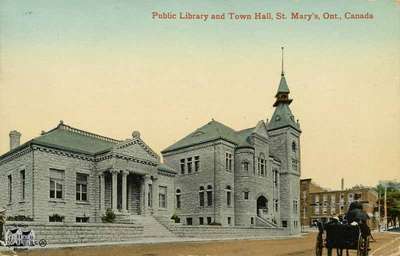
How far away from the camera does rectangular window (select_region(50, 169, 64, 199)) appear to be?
14.7 metres

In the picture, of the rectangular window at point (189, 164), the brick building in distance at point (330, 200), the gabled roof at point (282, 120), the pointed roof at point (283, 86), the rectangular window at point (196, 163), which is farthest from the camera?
the rectangular window at point (189, 164)

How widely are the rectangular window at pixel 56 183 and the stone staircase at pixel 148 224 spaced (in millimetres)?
2019

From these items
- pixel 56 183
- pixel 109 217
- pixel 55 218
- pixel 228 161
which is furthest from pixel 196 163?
pixel 55 218

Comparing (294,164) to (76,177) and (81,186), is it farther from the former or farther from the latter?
(76,177)

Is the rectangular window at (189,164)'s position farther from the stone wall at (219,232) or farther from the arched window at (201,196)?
the stone wall at (219,232)

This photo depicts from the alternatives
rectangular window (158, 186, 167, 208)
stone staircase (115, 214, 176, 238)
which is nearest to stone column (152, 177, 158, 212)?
rectangular window (158, 186, 167, 208)

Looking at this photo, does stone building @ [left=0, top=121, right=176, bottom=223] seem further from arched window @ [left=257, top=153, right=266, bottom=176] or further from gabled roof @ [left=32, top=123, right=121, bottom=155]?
arched window @ [left=257, top=153, right=266, bottom=176]

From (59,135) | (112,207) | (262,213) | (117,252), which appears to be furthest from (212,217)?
(117,252)

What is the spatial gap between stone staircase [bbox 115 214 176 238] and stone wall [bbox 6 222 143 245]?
42.8 inches

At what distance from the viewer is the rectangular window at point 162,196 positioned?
748 inches

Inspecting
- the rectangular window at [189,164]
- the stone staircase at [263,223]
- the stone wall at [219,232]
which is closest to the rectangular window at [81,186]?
the stone wall at [219,232]

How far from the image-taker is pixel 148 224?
629 inches

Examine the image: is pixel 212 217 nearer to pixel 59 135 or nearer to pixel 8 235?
pixel 59 135

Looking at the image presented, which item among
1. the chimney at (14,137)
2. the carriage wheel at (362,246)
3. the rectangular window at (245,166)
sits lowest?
the carriage wheel at (362,246)
